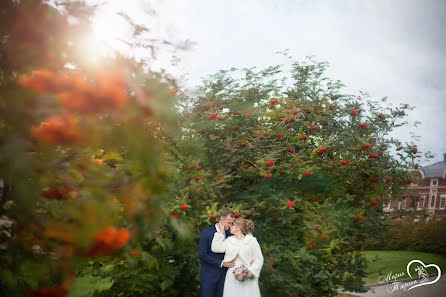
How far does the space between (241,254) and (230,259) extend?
Result: 0.18 m

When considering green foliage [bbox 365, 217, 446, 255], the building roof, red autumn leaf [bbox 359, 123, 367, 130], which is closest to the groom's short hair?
red autumn leaf [bbox 359, 123, 367, 130]

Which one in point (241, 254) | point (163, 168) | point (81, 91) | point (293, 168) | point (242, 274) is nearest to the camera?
point (81, 91)

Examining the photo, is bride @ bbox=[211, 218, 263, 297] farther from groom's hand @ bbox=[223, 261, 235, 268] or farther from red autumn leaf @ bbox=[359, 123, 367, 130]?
red autumn leaf @ bbox=[359, 123, 367, 130]

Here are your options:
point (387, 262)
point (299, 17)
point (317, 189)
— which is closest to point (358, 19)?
point (299, 17)

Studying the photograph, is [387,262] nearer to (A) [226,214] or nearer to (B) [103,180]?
(A) [226,214]

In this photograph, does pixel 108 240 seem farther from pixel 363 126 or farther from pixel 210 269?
pixel 363 126

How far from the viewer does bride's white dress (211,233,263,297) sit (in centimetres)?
549

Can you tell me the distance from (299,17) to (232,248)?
23.9 feet

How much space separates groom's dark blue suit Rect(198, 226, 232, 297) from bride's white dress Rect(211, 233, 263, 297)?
0.11 m

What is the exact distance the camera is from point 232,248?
561 centimetres

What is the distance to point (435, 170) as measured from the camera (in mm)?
43344

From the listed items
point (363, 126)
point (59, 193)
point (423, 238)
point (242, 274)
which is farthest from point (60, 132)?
point (423, 238)

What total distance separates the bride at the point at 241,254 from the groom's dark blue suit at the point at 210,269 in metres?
0.10

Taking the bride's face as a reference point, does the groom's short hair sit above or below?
above
